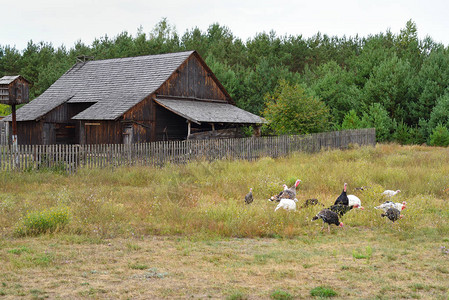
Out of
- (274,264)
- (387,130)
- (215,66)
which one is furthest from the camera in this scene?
(215,66)

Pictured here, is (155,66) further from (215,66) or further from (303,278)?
(303,278)

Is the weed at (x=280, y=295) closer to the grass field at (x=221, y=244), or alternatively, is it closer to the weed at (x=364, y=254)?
the grass field at (x=221, y=244)

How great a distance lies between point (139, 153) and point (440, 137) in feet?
76.2

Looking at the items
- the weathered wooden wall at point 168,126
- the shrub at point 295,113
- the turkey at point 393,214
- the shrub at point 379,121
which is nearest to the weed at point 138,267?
the turkey at point 393,214

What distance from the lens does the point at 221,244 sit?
8.70m

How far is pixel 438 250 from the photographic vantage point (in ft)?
26.6

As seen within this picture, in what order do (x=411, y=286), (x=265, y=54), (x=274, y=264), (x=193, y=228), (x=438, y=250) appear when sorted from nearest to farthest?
(x=411, y=286) < (x=274, y=264) < (x=438, y=250) < (x=193, y=228) < (x=265, y=54)

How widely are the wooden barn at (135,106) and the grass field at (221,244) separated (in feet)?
35.6

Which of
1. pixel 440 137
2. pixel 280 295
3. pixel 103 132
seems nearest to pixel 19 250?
pixel 280 295

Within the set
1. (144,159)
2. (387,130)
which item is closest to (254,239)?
(144,159)

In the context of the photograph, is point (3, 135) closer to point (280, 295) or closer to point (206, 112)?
point (206, 112)

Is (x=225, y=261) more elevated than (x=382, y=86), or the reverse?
(x=382, y=86)

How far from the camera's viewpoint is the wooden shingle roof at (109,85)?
86.7 ft

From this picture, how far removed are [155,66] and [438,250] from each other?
79.0 ft
